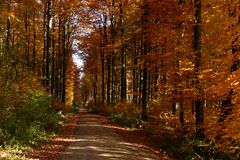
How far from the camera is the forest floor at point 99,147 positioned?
13.5m

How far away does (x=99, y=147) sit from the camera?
15.4 m

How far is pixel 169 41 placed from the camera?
2120 cm

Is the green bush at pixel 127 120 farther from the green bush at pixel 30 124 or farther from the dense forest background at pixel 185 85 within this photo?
the green bush at pixel 30 124

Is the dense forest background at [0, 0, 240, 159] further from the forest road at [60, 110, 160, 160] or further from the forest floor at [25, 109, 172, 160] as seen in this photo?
the forest road at [60, 110, 160, 160]

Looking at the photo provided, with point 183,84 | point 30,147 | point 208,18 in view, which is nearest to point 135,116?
point 183,84

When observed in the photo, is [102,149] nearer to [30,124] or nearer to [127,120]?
[30,124]

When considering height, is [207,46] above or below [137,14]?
below

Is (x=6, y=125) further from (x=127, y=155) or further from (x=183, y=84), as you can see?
(x=183, y=84)

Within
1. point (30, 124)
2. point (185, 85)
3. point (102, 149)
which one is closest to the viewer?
point (102, 149)

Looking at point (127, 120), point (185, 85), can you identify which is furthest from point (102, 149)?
point (127, 120)

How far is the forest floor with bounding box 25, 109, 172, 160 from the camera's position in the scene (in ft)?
44.3

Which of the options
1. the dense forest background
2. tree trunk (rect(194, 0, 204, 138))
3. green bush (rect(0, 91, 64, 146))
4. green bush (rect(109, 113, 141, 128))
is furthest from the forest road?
green bush (rect(109, 113, 141, 128))

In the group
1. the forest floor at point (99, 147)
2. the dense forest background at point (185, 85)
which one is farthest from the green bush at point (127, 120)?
the forest floor at point (99, 147)

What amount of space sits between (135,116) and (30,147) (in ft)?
41.1
